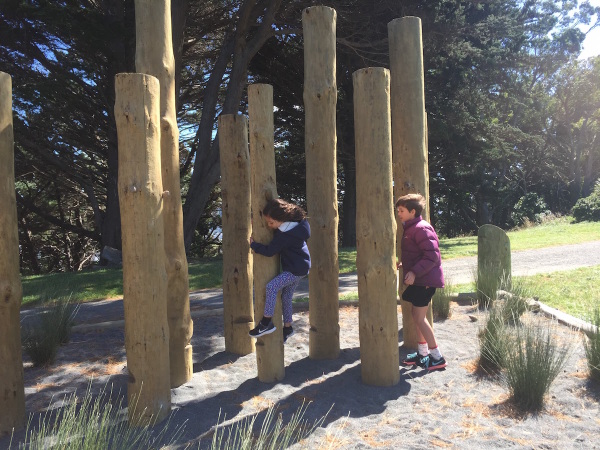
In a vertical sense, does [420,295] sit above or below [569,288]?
above

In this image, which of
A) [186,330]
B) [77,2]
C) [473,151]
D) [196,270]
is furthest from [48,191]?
[186,330]

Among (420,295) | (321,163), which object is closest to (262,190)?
(321,163)

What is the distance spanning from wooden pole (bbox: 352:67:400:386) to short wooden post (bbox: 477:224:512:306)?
303 cm

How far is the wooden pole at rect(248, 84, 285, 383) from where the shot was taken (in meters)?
4.41

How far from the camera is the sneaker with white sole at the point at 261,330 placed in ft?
14.4

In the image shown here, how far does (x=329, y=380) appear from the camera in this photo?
4.64 m

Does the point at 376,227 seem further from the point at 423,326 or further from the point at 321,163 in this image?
the point at 423,326

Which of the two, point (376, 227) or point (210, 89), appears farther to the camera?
point (210, 89)

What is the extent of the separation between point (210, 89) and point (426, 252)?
10734mm

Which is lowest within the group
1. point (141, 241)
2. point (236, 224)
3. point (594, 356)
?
point (594, 356)

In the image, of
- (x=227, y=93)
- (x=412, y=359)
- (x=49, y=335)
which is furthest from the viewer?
(x=227, y=93)

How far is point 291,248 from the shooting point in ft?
14.8

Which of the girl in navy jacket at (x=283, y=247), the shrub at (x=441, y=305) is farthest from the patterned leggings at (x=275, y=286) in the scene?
the shrub at (x=441, y=305)

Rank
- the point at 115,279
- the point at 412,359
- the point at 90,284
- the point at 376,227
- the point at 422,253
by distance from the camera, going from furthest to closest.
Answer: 1. the point at 115,279
2. the point at 90,284
3. the point at 412,359
4. the point at 422,253
5. the point at 376,227
